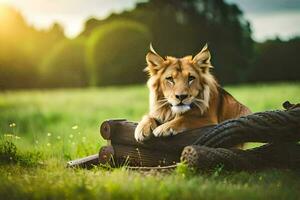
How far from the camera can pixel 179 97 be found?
6008mm

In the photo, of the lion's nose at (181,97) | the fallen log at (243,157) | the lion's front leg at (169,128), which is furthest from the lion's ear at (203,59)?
the fallen log at (243,157)

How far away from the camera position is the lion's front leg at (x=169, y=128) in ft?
19.7

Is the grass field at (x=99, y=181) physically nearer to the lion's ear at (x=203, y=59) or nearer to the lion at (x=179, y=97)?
the lion at (x=179, y=97)

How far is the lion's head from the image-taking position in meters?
6.05

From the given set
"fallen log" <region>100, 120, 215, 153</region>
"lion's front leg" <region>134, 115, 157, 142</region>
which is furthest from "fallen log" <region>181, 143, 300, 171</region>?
"lion's front leg" <region>134, 115, 157, 142</region>

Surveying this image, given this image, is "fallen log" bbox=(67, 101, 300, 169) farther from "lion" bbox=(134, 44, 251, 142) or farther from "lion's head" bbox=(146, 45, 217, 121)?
"lion's head" bbox=(146, 45, 217, 121)

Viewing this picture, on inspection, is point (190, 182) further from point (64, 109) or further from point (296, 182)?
point (64, 109)

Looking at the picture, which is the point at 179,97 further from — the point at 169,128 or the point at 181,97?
the point at 169,128

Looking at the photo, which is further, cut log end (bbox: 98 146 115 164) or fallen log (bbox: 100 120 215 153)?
cut log end (bbox: 98 146 115 164)

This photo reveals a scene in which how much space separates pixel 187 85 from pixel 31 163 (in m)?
1.87

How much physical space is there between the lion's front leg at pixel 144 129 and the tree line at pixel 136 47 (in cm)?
529

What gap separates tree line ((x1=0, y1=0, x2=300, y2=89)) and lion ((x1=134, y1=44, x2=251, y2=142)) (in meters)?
4.98

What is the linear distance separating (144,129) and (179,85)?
1.64 ft

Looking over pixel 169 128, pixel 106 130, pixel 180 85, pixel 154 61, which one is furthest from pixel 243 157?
pixel 106 130
